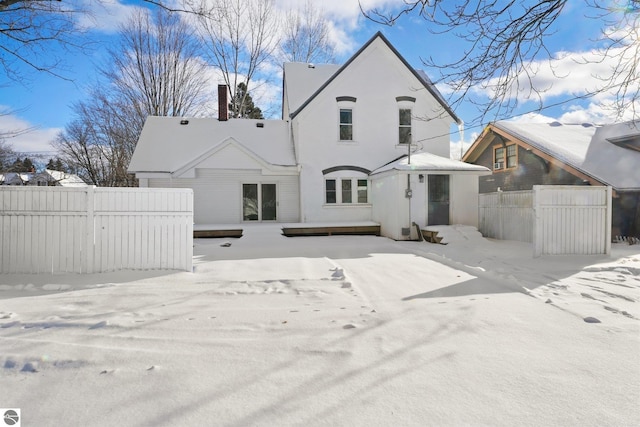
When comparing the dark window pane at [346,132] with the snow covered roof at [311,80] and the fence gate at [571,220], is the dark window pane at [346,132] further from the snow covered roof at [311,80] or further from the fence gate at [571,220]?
the fence gate at [571,220]

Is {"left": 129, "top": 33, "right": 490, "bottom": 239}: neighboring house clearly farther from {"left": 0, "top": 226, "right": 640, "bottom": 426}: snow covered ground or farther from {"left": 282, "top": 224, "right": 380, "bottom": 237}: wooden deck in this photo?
{"left": 0, "top": 226, "right": 640, "bottom": 426}: snow covered ground

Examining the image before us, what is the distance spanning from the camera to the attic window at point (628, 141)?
1461 cm

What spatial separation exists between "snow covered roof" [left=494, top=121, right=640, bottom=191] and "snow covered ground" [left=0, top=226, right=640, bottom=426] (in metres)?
9.08

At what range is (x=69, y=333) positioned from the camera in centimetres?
346

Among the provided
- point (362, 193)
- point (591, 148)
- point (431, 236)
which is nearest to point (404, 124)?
point (362, 193)

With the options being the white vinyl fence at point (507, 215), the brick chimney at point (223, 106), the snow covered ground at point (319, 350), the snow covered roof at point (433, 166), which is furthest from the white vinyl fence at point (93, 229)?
the brick chimney at point (223, 106)

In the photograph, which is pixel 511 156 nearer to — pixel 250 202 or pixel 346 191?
pixel 346 191

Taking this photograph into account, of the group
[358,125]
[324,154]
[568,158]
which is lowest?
[568,158]

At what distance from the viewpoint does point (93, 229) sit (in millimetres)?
6121

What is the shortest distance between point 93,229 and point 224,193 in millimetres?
8985

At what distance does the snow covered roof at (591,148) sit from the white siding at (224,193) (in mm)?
10857

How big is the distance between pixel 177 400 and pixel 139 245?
15.2 ft

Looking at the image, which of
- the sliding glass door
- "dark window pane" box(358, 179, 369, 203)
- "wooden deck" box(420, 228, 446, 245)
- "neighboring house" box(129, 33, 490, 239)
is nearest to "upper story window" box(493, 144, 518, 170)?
"neighboring house" box(129, 33, 490, 239)

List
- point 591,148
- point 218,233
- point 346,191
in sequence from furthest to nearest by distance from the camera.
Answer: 1. point 346,191
2. point 591,148
3. point 218,233
